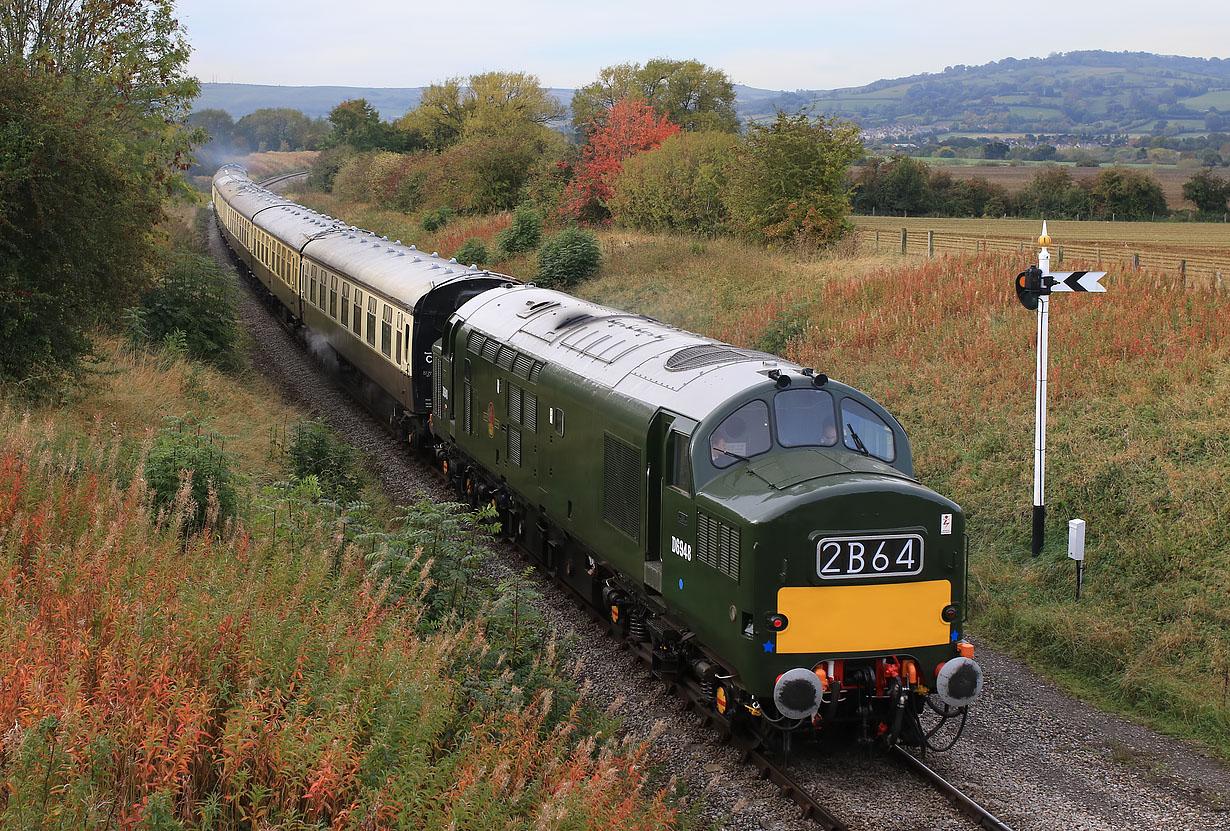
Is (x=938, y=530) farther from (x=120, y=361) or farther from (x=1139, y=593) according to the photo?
(x=120, y=361)

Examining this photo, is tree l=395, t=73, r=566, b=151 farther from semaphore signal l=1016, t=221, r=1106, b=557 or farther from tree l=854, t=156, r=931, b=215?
semaphore signal l=1016, t=221, r=1106, b=557

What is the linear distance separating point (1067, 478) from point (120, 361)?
57.5ft

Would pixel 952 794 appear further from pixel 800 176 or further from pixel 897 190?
pixel 897 190

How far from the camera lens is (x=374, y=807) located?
544 centimetres

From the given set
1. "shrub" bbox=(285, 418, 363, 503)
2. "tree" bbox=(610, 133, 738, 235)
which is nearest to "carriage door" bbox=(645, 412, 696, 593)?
"shrub" bbox=(285, 418, 363, 503)

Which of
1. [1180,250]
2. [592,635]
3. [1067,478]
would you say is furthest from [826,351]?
[592,635]

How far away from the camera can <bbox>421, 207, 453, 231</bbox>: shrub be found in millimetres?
52750

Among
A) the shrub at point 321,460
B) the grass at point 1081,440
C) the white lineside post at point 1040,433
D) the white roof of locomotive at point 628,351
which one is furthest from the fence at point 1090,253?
the shrub at point 321,460

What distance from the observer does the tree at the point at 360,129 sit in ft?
256

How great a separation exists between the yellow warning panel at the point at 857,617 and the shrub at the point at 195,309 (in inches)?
791

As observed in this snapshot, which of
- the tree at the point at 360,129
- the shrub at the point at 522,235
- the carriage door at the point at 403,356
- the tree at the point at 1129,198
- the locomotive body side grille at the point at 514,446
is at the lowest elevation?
the locomotive body side grille at the point at 514,446

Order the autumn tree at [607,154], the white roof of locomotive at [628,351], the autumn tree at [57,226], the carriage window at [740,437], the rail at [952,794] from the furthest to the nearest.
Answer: the autumn tree at [607,154]
the autumn tree at [57,226]
the white roof of locomotive at [628,351]
the carriage window at [740,437]
the rail at [952,794]

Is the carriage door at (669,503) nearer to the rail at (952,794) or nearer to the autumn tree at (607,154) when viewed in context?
the rail at (952,794)

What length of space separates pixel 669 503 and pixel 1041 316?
7.22m
